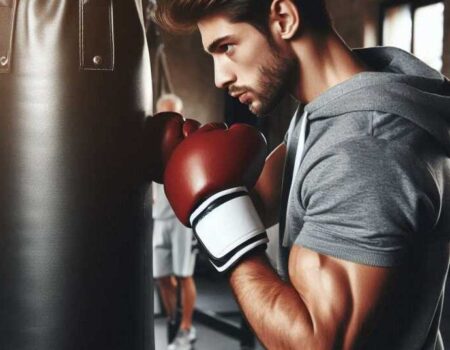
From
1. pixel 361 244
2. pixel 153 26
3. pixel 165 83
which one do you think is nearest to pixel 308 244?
pixel 361 244

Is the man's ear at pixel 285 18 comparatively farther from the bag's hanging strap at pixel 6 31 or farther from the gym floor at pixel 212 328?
the gym floor at pixel 212 328

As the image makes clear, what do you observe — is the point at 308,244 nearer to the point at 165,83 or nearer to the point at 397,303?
the point at 397,303

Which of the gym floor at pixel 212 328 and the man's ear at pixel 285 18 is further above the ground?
the man's ear at pixel 285 18

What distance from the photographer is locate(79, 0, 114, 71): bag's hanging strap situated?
1062 millimetres

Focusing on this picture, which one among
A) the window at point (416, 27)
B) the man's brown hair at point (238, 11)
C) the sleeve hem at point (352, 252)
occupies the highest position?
the window at point (416, 27)

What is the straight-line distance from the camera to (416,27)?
4516mm

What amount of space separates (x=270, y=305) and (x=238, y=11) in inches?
20.2

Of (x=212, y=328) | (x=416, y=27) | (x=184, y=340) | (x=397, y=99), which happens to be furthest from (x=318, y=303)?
(x=416, y=27)

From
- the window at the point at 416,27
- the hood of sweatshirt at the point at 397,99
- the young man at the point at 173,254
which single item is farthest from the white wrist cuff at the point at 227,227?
the window at the point at 416,27

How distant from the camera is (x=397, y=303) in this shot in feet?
3.43

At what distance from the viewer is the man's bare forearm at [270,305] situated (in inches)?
37.7

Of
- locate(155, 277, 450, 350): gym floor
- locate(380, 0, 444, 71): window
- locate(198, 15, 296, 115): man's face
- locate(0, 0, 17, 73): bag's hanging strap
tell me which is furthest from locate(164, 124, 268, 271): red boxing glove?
locate(380, 0, 444, 71): window

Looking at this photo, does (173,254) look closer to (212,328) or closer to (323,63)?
(212,328)

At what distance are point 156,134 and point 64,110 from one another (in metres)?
0.19
